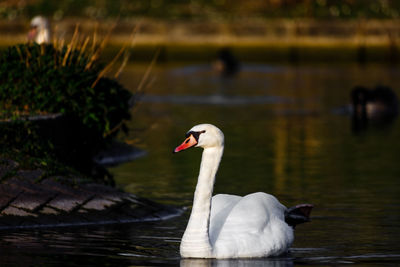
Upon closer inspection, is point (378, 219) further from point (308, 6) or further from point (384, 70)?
point (308, 6)

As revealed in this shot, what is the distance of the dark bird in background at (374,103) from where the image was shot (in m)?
33.6

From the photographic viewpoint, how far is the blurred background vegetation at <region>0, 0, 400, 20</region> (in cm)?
7988

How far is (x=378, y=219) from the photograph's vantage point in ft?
48.8

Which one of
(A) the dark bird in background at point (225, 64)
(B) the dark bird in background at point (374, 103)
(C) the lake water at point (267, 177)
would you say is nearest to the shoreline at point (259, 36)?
(A) the dark bird in background at point (225, 64)

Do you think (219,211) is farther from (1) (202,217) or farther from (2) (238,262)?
(2) (238,262)

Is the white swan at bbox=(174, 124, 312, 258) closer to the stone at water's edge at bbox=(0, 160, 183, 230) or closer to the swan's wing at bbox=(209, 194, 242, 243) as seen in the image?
the swan's wing at bbox=(209, 194, 242, 243)

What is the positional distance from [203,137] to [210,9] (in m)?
72.1

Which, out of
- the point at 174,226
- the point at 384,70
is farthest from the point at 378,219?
the point at 384,70

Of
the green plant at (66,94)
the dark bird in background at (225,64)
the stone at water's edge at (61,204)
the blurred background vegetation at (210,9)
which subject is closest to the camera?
the stone at water's edge at (61,204)

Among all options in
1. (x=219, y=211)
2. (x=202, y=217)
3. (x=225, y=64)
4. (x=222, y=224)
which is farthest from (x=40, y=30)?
(x=225, y=64)

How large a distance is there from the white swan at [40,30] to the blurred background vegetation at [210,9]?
53.2m

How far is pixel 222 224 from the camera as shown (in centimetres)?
1241

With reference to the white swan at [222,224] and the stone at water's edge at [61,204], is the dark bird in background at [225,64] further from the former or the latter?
the white swan at [222,224]

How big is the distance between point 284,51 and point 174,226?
62.5 metres
